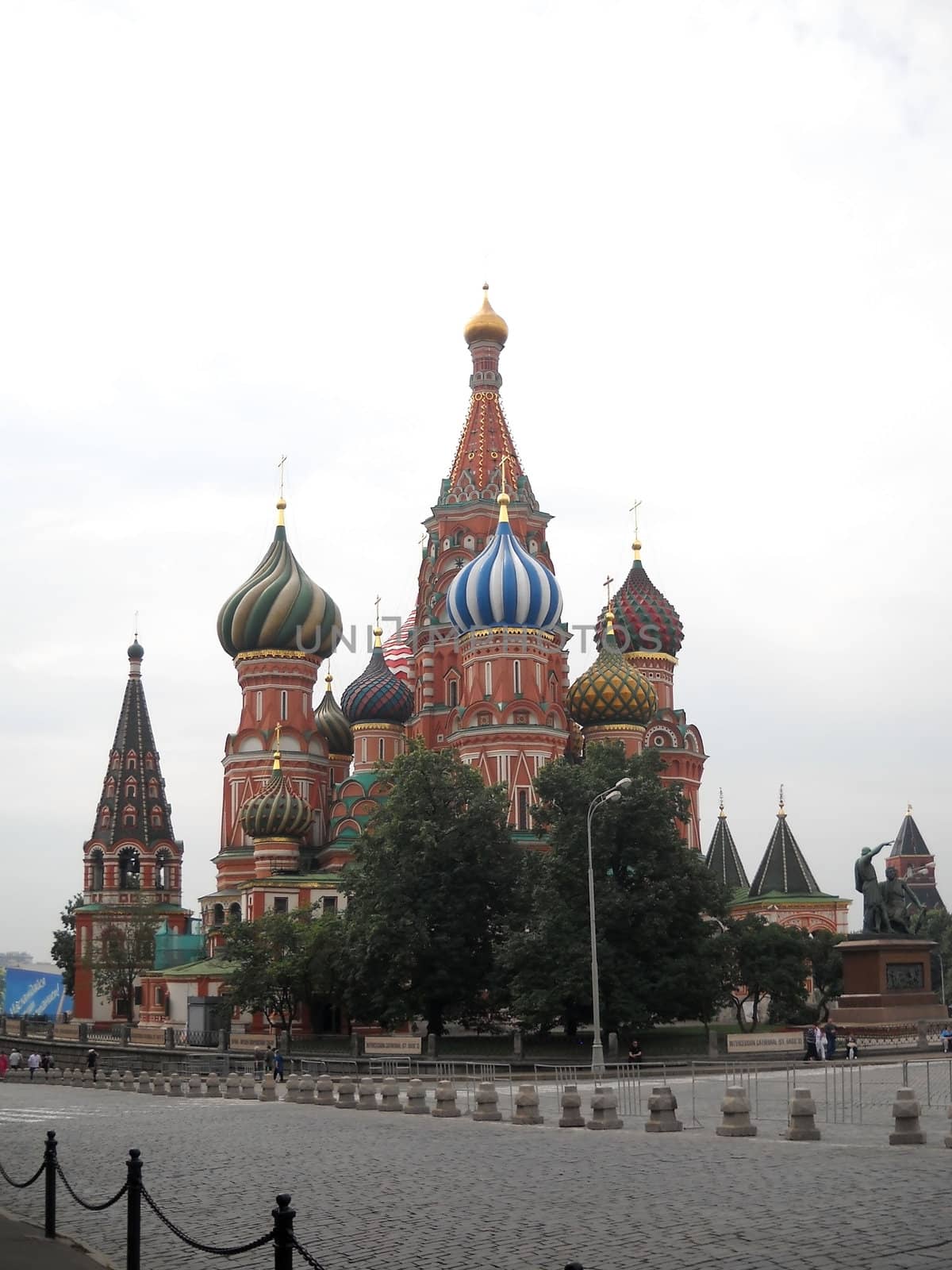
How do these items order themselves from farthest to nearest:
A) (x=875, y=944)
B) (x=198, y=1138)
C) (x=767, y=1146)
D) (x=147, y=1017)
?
(x=147, y=1017), (x=875, y=944), (x=198, y=1138), (x=767, y=1146)

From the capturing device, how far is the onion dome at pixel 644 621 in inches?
3246

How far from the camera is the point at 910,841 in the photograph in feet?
505

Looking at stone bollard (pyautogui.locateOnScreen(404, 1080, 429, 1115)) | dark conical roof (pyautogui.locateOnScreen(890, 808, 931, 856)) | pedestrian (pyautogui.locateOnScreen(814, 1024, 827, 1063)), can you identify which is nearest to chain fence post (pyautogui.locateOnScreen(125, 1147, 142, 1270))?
stone bollard (pyautogui.locateOnScreen(404, 1080, 429, 1115))

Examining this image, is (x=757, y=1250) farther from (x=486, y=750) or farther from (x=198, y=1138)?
(x=486, y=750)

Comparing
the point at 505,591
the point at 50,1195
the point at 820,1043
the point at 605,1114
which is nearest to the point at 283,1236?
the point at 50,1195

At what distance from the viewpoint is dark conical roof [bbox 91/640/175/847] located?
8694 cm

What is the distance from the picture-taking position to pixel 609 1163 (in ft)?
59.0

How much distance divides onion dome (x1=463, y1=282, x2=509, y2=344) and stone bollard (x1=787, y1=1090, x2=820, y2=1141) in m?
61.8

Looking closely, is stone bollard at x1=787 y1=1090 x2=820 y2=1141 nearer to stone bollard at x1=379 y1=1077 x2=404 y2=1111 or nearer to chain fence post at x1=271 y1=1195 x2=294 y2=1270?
stone bollard at x1=379 y1=1077 x2=404 y2=1111

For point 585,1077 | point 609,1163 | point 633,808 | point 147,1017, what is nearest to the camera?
point 609,1163

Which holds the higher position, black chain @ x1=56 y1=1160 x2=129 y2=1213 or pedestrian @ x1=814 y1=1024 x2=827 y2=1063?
black chain @ x1=56 y1=1160 x2=129 y2=1213

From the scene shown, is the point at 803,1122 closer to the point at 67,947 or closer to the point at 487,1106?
the point at 487,1106

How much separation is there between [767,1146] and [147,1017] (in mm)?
53749

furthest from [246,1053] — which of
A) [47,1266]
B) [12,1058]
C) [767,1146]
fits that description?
[47,1266]
